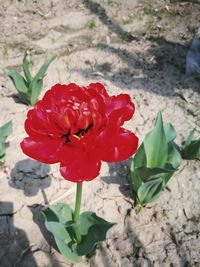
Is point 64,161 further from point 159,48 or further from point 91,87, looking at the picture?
point 159,48

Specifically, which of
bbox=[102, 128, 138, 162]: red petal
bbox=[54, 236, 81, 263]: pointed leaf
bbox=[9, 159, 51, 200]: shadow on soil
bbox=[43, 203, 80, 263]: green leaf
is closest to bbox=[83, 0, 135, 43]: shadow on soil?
bbox=[9, 159, 51, 200]: shadow on soil

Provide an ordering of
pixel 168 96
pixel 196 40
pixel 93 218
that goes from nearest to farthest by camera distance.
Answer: pixel 93 218, pixel 168 96, pixel 196 40

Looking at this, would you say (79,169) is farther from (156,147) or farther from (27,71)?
(27,71)

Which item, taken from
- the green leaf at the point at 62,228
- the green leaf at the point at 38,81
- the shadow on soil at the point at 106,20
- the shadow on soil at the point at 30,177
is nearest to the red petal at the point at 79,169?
the green leaf at the point at 62,228

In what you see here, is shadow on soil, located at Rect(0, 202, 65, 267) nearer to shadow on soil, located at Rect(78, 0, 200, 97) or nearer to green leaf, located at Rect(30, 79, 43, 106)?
green leaf, located at Rect(30, 79, 43, 106)

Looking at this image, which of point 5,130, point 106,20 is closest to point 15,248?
point 5,130

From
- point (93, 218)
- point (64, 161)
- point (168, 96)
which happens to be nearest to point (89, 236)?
point (93, 218)
